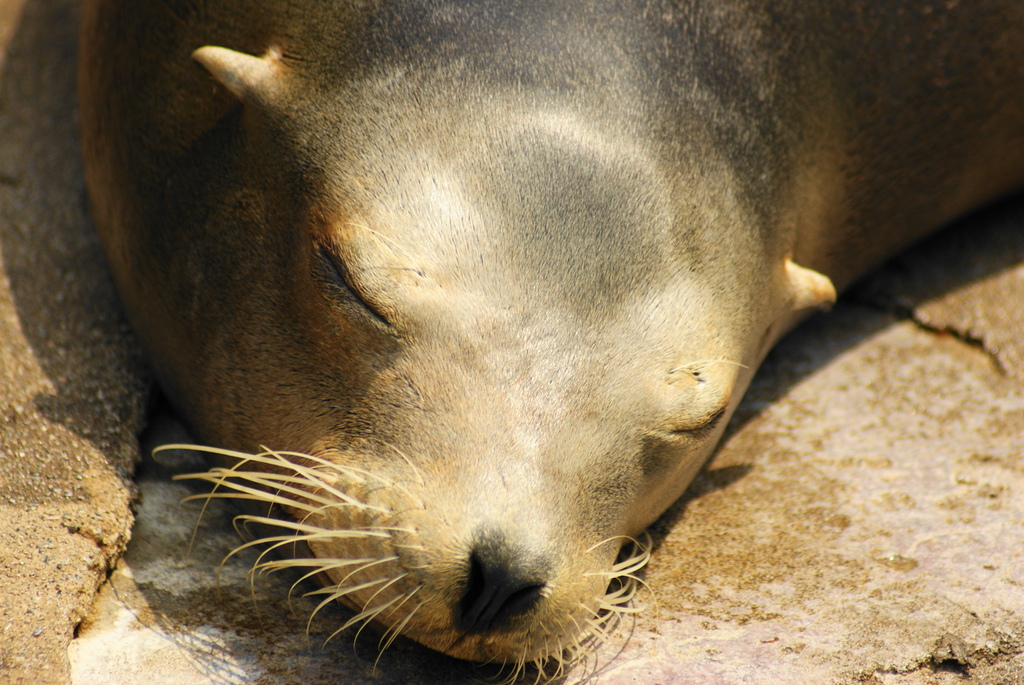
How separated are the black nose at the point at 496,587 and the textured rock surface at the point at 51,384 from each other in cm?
87

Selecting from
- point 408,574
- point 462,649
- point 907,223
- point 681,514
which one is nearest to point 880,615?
point 681,514

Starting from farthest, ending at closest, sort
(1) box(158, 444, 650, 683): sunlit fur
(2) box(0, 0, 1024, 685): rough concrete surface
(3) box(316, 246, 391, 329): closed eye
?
(2) box(0, 0, 1024, 685): rough concrete surface → (3) box(316, 246, 391, 329): closed eye → (1) box(158, 444, 650, 683): sunlit fur

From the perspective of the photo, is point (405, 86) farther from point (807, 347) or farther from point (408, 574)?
point (807, 347)

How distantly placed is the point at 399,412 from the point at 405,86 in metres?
0.78

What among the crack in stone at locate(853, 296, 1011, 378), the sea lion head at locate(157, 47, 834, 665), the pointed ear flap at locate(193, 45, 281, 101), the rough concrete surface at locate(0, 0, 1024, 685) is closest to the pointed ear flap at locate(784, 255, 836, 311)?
the sea lion head at locate(157, 47, 834, 665)

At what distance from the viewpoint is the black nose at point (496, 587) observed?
73.5 inches

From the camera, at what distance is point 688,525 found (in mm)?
2740

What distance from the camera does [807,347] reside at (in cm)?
360

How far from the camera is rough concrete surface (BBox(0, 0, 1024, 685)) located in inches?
87.1

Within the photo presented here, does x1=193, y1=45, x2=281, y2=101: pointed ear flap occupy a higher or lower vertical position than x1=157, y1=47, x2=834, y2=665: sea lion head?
higher

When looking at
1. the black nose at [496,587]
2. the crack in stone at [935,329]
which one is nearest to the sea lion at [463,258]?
the black nose at [496,587]

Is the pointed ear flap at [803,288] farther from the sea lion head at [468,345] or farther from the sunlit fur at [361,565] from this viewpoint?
the sunlit fur at [361,565]

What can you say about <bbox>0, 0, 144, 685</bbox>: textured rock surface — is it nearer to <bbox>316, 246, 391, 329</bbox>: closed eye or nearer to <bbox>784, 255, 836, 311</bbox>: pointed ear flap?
<bbox>316, 246, 391, 329</bbox>: closed eye

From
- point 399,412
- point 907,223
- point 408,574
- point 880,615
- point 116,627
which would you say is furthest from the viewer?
point 907,223
